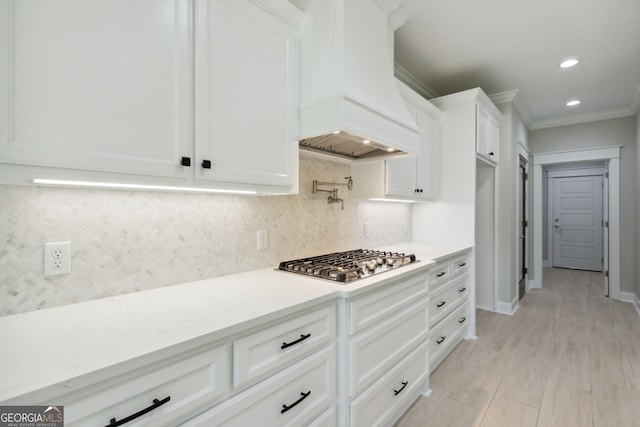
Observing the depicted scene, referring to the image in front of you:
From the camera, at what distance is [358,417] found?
1.52 meters

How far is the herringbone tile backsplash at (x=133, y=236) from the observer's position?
1.09 meters

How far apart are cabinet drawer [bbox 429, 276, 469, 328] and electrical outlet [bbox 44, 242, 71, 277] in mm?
2196

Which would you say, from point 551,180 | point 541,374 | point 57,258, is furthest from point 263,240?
point 551,180

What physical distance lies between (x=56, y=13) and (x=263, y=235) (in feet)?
4.21

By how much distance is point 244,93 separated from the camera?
1.39 meters

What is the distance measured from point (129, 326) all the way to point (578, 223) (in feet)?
27.7

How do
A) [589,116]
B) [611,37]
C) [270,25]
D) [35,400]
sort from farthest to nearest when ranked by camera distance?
[589,116] → [611,37] → [270,25] → [35,400]

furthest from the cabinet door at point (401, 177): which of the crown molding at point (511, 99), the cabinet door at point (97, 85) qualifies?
the crown molding at point (511, 99)

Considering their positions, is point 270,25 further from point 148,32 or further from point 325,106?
point 148,32

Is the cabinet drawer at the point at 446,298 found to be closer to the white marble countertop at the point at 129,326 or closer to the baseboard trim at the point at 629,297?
the white marble countertop at the point at 129,326

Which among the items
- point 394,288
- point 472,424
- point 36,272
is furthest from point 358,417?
point 36,272

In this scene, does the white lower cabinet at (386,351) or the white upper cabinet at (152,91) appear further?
the white lower cabinet at (386,351)

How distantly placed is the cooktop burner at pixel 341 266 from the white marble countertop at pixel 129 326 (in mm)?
62

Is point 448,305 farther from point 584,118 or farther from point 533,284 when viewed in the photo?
point 584,118
